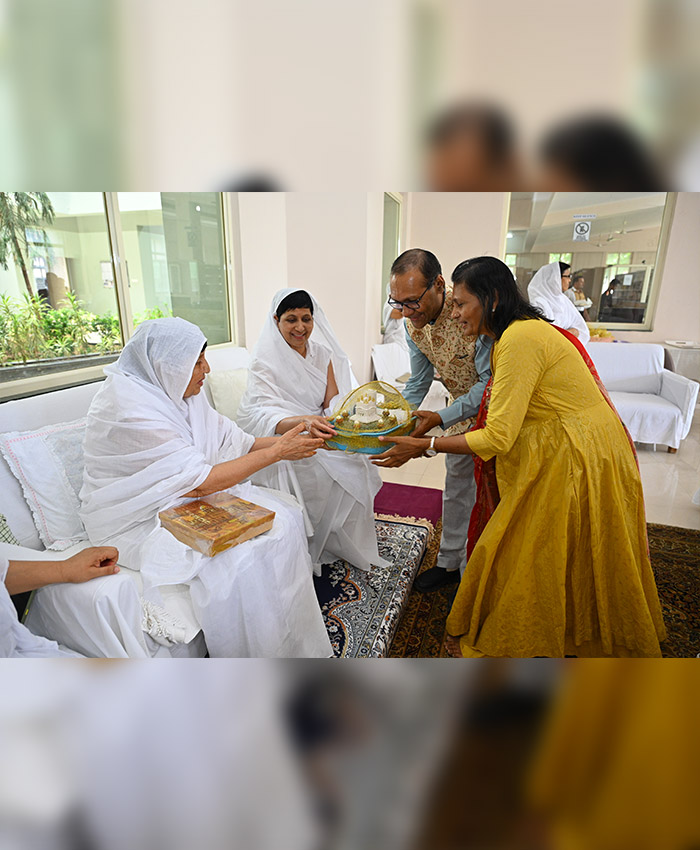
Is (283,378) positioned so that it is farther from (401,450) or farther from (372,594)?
(372,594)

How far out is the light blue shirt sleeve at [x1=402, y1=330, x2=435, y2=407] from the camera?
0.90 m

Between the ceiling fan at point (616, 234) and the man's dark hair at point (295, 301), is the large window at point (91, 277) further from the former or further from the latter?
the ceiling fan at point (616, 234)

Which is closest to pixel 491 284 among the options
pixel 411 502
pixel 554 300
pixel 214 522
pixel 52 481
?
pixel 554 300

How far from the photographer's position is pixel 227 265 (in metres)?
0.69

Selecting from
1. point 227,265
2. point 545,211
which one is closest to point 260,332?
point 227,265

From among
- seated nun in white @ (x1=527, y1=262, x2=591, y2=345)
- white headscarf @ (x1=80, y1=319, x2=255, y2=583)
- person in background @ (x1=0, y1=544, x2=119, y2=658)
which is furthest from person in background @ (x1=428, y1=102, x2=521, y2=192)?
person in background @ (x1=0, y1=544, x2=119, y2=658)

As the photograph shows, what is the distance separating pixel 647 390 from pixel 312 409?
0.63 metres

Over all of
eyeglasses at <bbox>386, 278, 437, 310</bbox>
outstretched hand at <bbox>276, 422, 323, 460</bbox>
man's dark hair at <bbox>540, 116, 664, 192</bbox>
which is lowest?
outstretched hand at <bbox>276, 422, 323, 460</bbox>

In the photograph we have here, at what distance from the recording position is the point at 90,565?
709mm

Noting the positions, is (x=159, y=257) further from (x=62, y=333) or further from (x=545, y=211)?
(x=545, y=211)

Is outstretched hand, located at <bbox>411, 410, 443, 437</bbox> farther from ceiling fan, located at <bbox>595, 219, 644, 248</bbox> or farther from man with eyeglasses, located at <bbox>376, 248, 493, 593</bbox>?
ceiling fan, located at <bbox>595, 219, 644, 248</bbox>

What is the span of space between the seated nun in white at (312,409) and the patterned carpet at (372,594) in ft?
0.20

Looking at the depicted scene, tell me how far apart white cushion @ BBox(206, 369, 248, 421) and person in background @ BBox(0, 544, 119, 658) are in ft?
1.02

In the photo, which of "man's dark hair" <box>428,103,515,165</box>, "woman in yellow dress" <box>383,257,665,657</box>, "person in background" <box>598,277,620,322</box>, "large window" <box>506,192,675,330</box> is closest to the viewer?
"man's dark hair" <box>428,103,515,165</box>
